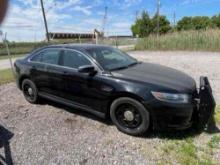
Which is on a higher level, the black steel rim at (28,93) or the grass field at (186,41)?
the grass field at (186,41)

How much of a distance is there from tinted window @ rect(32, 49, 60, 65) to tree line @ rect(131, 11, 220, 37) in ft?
81.9

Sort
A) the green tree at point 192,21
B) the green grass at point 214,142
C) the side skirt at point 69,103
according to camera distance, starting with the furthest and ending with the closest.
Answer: the green tree at point 192,21 → the side skirt at point 69,103 → the green grass at point 214,142

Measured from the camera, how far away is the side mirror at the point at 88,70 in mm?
4320

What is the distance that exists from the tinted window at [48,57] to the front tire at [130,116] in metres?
1.76

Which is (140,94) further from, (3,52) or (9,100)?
(3,52)

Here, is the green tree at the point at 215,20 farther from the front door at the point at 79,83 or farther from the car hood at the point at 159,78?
the front door at the point at 79,83

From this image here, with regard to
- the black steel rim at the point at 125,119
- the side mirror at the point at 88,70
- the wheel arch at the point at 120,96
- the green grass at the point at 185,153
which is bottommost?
the green grass at the point at 185,153

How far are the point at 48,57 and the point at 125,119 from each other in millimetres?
2341

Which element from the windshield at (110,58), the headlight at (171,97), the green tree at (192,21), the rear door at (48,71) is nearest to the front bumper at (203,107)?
the headlight at (171,97)

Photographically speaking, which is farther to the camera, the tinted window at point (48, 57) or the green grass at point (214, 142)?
the tinted window at point (48, 57)

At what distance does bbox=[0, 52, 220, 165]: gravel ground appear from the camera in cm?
346

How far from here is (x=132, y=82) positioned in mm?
4012

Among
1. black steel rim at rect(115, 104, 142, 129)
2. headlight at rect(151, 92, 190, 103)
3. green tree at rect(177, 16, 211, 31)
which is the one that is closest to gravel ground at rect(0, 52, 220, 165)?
black steel rim at rect(115, 104, 142, 129)

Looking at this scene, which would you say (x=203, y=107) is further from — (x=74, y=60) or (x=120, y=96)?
(x=74, y=60)
